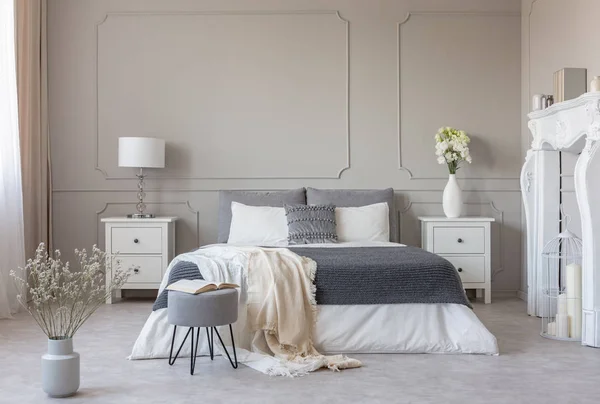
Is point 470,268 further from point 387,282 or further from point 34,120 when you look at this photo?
point 34,120

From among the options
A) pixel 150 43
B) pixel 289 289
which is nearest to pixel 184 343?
pixel 289 289

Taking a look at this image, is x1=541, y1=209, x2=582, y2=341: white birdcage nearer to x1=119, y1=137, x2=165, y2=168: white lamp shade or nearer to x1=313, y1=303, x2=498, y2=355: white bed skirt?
x1=313, y1=303, x2=498, y2=355: white bed skirt

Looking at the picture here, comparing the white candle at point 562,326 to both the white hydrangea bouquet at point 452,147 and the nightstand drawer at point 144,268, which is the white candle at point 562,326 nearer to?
the white hydrangea bouquet at point 452,147

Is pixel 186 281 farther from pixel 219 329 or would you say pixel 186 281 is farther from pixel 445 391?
pixel 445 391

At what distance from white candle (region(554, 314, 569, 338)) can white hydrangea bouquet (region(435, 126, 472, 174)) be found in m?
1.87

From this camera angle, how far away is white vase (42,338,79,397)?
10.7 ft

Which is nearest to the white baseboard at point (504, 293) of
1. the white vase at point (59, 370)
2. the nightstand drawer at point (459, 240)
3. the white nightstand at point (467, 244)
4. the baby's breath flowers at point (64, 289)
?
the white nightstand at point (467, 244)

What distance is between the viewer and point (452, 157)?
6.10 m

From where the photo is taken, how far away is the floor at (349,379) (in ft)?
10.8

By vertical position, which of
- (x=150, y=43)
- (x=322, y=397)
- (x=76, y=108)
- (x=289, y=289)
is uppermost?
(x=150, y=43)

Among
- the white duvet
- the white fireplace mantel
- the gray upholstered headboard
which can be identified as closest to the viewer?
the white duvet

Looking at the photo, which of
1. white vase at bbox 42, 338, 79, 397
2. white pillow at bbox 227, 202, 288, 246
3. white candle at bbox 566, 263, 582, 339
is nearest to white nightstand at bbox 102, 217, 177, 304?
white pillow at bbox 227, 202, 288, 246

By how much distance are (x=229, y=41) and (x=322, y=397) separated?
4004mm

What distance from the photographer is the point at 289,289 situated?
161 inches
